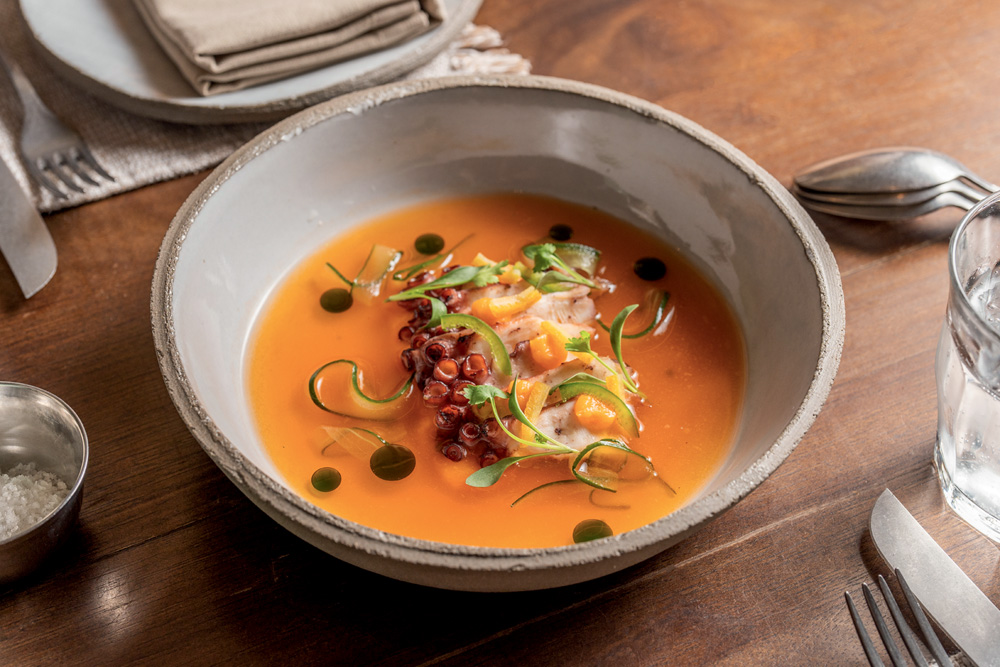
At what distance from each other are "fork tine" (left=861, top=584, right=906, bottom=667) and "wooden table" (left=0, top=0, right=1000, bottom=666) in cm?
5

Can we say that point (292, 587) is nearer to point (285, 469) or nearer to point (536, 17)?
point (285, 469)

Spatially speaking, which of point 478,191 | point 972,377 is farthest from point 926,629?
point 478,191

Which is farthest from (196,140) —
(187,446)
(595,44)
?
(595,44)

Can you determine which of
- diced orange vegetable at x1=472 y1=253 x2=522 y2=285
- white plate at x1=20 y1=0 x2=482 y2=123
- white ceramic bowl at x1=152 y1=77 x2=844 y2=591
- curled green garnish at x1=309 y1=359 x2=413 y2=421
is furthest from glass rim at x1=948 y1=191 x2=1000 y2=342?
white plate at x1=20 y1=0 x2=482 y2=123

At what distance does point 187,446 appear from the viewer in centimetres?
124

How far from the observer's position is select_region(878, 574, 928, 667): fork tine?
0.93 metres

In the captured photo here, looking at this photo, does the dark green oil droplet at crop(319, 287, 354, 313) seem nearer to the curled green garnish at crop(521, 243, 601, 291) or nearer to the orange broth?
the orange broth

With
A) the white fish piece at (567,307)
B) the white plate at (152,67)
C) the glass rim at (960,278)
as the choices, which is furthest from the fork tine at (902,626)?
the white plate at (152,67)

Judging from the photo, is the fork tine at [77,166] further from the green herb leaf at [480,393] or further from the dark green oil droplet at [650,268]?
the dark green oil droplet at [650,268]

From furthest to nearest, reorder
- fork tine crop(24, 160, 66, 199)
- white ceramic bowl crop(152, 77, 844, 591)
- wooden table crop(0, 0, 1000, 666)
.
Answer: fork tine crop(24, 160, 66, 199), wooden table crop(0, 0, 1000, 666), white ceramic bowl crop(152, 77, 844, 591)

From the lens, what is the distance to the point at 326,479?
3.89ft

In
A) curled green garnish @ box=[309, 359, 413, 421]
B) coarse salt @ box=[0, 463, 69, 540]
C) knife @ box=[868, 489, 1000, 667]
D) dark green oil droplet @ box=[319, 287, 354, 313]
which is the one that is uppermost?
coarse salt @ box=[0, 463, 69, 540]

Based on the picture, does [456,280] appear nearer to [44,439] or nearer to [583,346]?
[583,346]

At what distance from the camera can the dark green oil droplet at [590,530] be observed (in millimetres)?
1110
